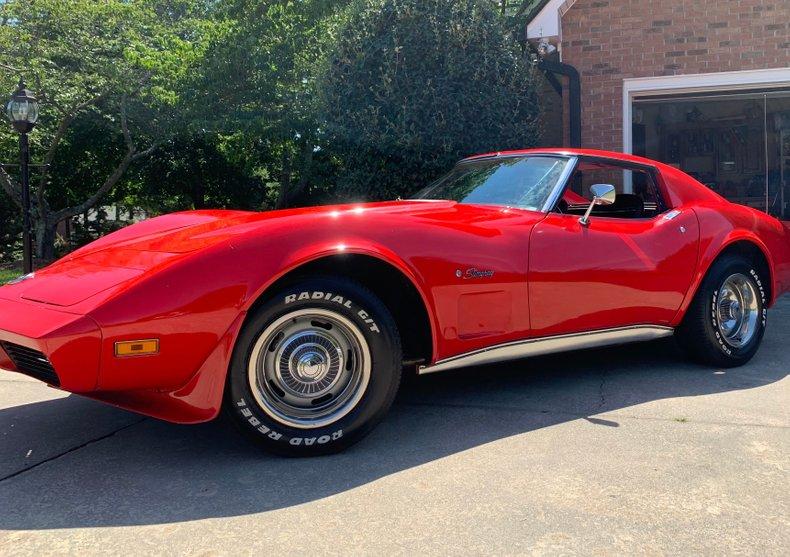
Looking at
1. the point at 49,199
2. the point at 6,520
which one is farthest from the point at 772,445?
the point at 49,199

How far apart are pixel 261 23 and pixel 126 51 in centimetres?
391

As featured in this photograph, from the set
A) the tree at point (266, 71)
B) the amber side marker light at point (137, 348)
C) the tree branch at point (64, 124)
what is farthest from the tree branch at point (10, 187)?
the amber side marker light at point (137, 348)

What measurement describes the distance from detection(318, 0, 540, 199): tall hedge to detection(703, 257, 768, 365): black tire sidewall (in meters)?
3.82

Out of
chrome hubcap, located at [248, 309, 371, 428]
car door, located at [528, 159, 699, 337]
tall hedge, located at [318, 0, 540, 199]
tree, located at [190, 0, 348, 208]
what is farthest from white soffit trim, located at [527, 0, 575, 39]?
chrome hubcap, located at [248, 309, 371, 428]

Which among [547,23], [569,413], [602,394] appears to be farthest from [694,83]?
[569,413]

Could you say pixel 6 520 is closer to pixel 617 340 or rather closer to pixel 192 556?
pixel 192 556

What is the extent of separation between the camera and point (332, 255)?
2.96 m

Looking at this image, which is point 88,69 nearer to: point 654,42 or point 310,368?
point 654,42

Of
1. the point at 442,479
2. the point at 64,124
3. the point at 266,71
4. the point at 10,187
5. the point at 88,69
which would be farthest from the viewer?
the point at 10,187

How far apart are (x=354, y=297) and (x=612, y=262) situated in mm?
1591

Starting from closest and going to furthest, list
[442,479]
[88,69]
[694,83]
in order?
[442,479] < [694,83] < [88,69]

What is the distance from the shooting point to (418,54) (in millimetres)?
7773

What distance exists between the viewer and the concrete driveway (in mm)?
2221

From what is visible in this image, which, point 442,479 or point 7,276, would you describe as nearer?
point 442,479
